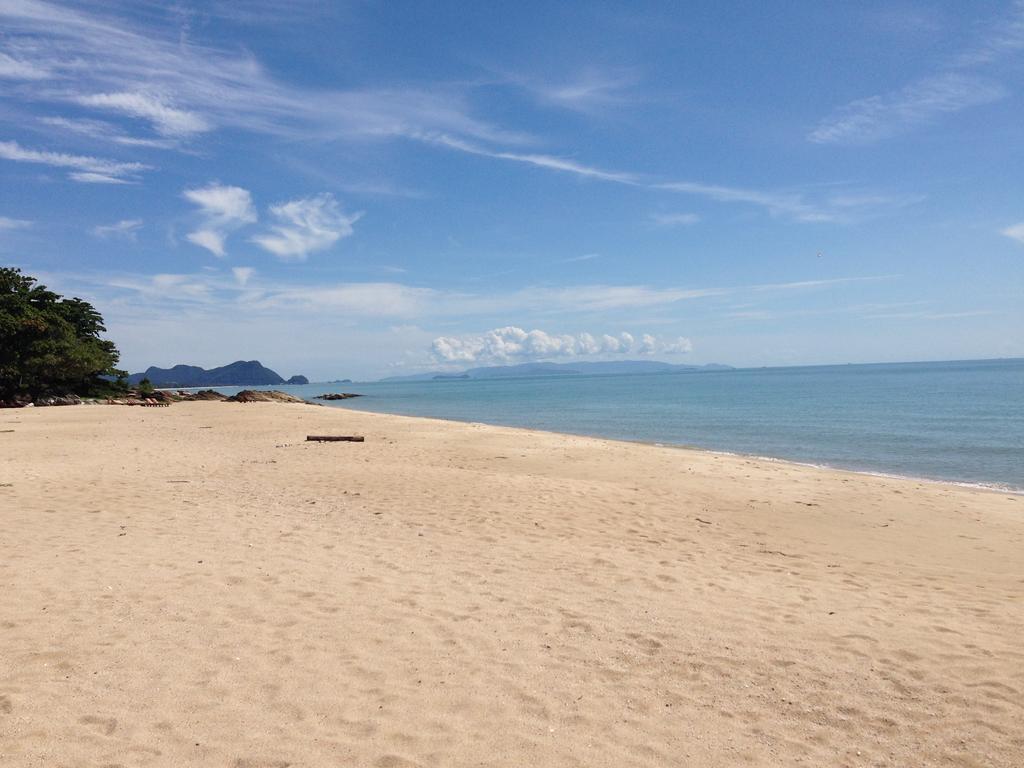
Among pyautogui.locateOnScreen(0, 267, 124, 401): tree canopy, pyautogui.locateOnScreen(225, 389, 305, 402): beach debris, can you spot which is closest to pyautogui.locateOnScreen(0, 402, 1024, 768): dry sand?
pyautogui.locateOnScreen(0, 267, 124, 401): tree canopy

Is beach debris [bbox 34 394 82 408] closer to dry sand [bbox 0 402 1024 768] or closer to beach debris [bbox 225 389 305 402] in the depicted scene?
beach debris [bbox 225 389 305 402]

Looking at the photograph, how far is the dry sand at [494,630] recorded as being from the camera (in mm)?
4020

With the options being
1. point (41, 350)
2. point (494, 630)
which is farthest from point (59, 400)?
point (494, 630)

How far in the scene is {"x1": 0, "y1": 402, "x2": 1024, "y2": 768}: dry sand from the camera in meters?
4.02

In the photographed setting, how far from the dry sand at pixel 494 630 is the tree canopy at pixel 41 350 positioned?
35325 millimetres

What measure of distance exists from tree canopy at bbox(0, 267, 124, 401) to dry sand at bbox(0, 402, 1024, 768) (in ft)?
116

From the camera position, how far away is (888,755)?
403 centimetres

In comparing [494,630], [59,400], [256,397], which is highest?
[59,400]

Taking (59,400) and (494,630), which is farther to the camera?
(59,400)

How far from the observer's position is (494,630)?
572cm

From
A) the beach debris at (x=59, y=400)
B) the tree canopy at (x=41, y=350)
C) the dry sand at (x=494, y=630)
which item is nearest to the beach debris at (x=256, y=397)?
the tree canopy at (x=41, y=350)

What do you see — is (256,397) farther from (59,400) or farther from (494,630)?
(494,630)

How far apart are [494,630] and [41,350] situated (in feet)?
151

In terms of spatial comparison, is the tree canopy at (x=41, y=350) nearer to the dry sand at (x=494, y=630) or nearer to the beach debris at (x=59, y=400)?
the beach debris at (x=59, y=400)
